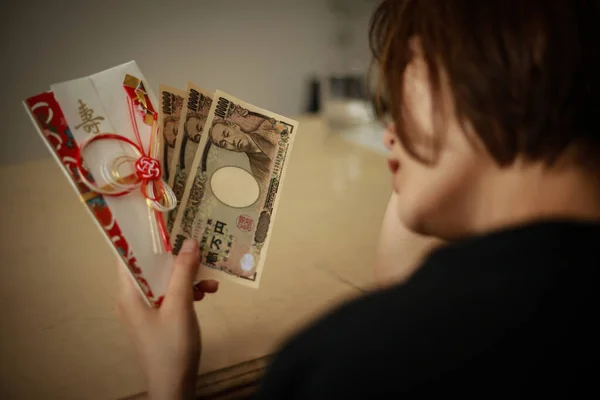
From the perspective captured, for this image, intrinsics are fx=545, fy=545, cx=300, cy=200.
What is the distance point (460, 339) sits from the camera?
0.31 metres

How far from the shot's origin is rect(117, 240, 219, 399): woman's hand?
0.56m

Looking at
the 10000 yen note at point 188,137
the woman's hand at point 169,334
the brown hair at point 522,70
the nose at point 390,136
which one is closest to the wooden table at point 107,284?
the woman's hand at point 169,334

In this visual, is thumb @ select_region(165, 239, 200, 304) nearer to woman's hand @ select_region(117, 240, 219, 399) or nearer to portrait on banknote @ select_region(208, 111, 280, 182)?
woman's hand @ select_region(117, 240, 219, 399)

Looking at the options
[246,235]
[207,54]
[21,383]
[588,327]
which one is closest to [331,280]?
[246,235]

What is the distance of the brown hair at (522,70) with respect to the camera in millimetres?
386

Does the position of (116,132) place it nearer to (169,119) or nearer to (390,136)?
(169,119)

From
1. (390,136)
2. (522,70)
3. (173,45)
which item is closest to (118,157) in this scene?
(390,136)

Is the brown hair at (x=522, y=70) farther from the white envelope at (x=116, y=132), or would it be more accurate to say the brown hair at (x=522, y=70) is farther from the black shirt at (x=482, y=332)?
the white envelope at (x=116, y=132)

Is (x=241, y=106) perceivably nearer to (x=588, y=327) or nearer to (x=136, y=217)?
(x=136, y=217)

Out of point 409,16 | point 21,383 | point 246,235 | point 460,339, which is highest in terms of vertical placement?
point 409,16

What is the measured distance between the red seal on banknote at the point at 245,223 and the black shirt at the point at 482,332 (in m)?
0.33

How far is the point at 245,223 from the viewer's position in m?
0.65

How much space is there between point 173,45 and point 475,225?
1.06 m

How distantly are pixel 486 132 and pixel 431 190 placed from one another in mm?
73
